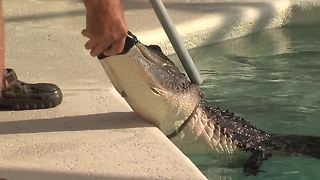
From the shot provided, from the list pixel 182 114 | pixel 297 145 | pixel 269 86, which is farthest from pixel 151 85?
pixel 269 86

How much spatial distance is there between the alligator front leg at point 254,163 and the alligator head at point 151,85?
1.25 ft

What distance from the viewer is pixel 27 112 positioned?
3.49 meters

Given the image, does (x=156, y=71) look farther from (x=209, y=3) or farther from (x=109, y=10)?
(x=209, y=3)

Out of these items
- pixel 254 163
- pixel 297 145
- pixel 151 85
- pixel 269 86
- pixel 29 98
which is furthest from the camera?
pixel 269 86

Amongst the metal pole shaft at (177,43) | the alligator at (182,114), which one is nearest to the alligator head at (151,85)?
the alligator at (182,114)

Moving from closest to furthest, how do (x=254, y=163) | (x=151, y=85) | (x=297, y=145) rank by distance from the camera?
(x=151, y=85)
(x=254, y=163)
(x=297, y=145)

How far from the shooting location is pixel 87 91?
383 cm

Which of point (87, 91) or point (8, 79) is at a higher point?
point (8, 79)

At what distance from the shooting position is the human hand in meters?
2.39

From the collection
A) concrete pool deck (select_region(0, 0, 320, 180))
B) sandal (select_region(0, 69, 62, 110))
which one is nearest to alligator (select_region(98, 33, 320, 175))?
concrete pool deck (select_region(0, 0, 320, 180))

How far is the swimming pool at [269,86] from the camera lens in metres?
3.76

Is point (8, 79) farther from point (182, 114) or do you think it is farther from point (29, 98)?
point (182, 114)

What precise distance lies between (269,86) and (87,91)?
148 centimetres

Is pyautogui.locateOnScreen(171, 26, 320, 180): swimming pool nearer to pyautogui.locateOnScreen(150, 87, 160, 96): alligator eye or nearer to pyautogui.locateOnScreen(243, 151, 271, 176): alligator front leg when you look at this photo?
pyautogui.locateOnScreen(243, 151, 271, 176): alligator front leg
